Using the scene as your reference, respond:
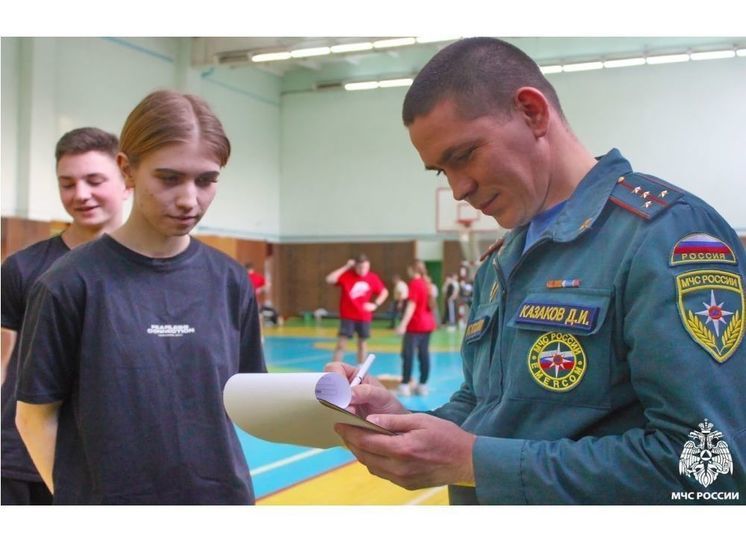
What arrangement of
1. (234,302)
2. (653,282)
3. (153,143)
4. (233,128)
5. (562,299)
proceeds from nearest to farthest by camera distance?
(653,282), (562,299), (153,143), (234,302), (233,128)

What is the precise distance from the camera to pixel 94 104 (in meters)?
9.30

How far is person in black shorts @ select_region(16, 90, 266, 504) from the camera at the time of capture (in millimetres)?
1348

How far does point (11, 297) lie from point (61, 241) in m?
0.19

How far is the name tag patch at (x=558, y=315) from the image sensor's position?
976 mm

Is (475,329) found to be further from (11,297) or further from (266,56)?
(266,56)

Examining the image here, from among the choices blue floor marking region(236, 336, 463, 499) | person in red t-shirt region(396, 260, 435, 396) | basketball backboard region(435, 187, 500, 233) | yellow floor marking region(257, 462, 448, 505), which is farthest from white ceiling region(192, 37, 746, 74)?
basketball backboard region(435, 187, 500, 233)

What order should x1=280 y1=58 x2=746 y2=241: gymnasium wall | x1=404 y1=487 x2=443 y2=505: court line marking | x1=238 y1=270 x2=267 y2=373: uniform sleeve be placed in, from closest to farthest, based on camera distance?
1. x1=238 y1=270 x2=267 y2=373: uniform sleeve
2. x1=280 y1=58 x2=746 y2=241: gymnasium wall
3. x1=404 y1=487 x2=443 y2=505: court line marking

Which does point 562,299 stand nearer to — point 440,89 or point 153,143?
point 440,89

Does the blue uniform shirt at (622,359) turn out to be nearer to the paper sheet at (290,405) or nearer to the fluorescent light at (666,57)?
the paper sheet at (290,405)

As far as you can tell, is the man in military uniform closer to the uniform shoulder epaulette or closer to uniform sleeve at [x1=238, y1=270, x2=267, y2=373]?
the uniform shoulder epaulette
